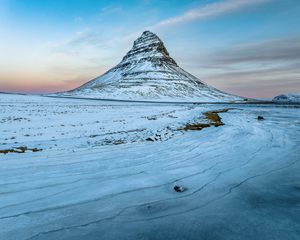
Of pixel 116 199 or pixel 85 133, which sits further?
pixel 85 133

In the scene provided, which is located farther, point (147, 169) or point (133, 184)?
point (147, 169)

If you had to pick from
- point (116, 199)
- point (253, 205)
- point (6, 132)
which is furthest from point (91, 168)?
point (6, 132)

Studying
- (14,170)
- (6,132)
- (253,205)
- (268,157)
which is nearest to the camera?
(253,205)

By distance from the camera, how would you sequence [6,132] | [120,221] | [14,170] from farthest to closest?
1. [6,132]
2. [14,170]
3. [120,221]

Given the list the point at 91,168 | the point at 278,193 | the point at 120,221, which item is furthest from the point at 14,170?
the point at 278,193

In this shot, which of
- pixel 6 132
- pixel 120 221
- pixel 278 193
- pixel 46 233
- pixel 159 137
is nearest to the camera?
pixel 46 233

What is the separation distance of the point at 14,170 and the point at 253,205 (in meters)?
7.20

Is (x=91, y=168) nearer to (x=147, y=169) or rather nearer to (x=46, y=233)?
(x=147, y=169)

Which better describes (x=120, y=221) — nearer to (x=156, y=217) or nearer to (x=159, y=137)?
(x=156, y=217)

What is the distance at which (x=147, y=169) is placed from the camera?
9.12 metres

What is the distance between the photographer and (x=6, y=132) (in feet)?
54.9

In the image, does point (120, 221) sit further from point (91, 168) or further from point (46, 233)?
point (91, 168)

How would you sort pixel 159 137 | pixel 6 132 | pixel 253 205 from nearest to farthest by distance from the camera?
pixel 253 205 → pixel 159 137 → pixel 6 132

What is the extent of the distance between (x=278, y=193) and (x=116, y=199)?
4.23 m
